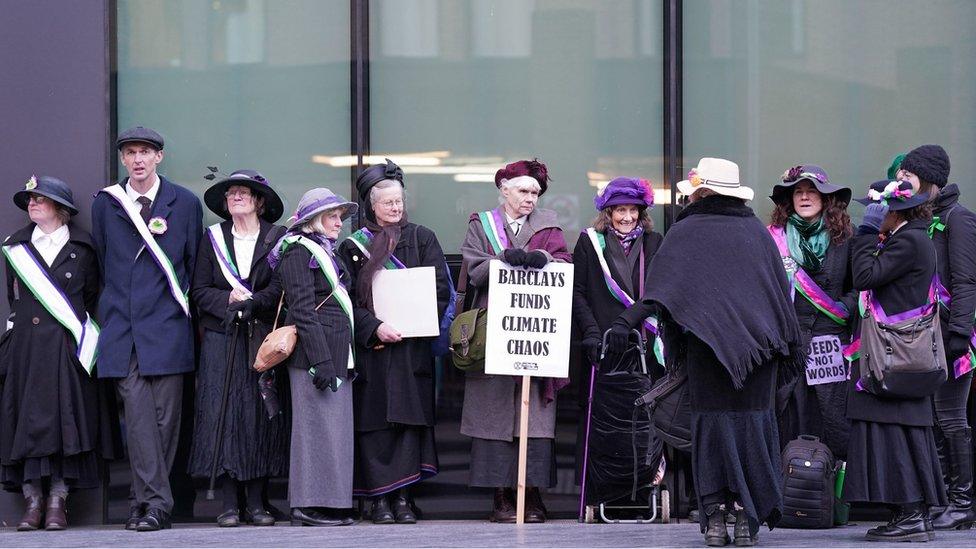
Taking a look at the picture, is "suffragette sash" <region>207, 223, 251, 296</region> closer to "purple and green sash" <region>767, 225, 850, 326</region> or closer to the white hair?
the white hair

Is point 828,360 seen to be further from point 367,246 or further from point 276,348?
point 276,348

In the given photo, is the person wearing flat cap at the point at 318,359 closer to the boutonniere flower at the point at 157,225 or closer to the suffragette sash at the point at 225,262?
the suffragette sash at the point at 225,262

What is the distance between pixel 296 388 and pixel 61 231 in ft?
6.44

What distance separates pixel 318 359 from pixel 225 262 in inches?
41.2

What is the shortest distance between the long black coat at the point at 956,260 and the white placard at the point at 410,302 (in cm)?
318

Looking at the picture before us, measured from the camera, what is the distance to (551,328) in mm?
10250

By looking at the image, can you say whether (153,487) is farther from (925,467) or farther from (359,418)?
(925,467)

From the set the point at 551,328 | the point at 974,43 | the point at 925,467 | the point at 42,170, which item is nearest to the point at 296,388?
the point at 551,328

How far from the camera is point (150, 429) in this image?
10.3 meters

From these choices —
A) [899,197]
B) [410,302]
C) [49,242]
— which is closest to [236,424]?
[410,302]

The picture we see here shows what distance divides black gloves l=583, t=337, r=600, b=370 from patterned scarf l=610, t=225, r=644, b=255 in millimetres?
651

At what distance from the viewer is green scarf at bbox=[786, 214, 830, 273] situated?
1039 centimetres

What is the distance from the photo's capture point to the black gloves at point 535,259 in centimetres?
1020

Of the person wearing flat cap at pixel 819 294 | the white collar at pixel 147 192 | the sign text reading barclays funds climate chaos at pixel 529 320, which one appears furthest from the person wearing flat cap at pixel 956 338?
the white collar at pixel 147 192
